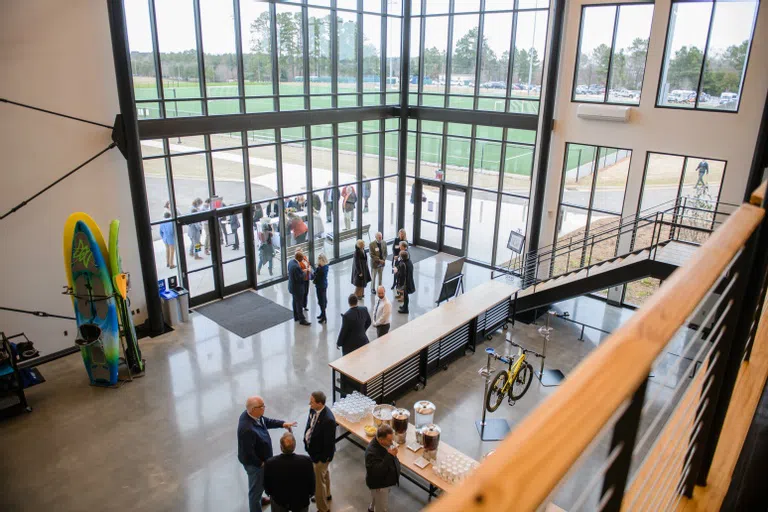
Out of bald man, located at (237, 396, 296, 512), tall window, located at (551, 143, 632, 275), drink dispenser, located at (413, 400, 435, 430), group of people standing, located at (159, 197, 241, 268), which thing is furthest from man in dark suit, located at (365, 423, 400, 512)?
tall window, located at (551, 143, 632, 275)

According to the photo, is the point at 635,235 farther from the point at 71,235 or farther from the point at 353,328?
the point at 71,235

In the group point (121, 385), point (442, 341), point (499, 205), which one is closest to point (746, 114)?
point (499, 205)

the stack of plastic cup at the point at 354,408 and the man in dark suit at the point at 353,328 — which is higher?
the man in dark suit at the point at 353,328

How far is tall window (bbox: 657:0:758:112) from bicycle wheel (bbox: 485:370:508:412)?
23.7ft

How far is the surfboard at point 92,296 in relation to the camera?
333 inches

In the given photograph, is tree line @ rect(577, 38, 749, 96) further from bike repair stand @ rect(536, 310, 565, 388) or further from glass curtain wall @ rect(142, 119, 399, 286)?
bike repair stand @ rect(536, 310, 565, 388)

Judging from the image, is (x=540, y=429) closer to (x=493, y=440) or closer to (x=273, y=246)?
(x=493, y=440)

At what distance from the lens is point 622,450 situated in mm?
756

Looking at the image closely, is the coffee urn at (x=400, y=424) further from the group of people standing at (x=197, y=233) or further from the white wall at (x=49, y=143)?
the group of people standing at (x=197, y=233)

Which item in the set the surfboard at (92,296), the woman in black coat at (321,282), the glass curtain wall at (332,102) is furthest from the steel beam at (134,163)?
the woman in black coat at (321,282)

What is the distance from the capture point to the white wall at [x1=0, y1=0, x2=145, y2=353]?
859cm

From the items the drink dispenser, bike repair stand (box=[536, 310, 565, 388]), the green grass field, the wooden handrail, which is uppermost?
the wooden handrail

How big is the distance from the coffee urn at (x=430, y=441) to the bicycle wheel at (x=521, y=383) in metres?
2.57

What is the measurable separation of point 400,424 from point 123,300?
5.26 m
